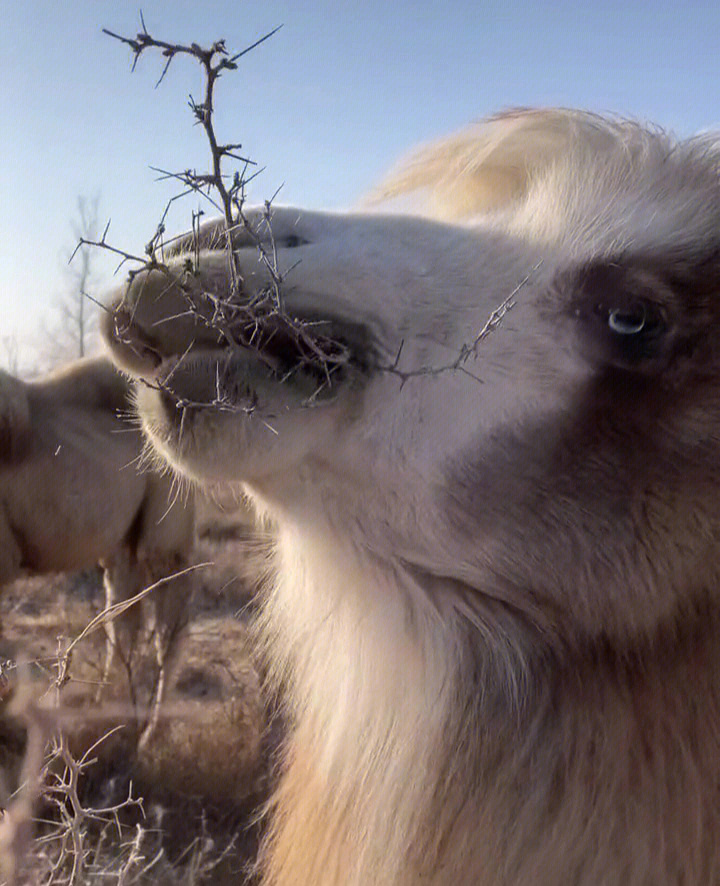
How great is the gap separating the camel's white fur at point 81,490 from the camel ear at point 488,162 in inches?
81.2

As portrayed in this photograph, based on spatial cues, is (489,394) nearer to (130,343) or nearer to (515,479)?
(515,479)

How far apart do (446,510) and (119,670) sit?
3.71 m

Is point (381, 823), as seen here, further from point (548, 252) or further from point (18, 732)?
point (18, 732)

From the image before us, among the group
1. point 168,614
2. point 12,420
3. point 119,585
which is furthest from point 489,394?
point 168,614

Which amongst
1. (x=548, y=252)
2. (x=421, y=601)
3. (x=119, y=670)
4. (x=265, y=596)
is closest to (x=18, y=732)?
(x=119, y=670)

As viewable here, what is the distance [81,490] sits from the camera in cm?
376

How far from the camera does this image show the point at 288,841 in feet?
5.13

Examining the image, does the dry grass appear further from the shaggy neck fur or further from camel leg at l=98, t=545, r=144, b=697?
the shaggy neck fur

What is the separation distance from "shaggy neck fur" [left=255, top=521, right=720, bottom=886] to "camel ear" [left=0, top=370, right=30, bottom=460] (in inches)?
103

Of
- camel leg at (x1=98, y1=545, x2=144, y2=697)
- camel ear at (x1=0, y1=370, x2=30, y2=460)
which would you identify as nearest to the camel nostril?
camel ear at (x1=0, y1=370, x2=30, y2=460)

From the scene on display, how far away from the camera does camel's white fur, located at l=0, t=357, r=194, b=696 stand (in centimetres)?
360

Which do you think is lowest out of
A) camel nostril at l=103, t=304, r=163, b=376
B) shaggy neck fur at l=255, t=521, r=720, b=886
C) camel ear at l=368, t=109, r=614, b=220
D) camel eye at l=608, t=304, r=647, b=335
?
shaggy neck fur at l=255, t=521, r=720, b=886

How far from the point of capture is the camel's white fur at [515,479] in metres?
1.02

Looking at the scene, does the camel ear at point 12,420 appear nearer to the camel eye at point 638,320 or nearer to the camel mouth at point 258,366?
the camel mouth at point 258,366
